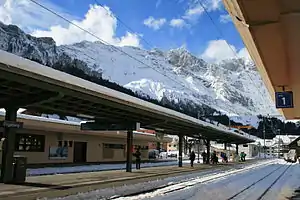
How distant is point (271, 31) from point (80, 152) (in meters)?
34.1

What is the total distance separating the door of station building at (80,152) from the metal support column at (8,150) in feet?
71.7

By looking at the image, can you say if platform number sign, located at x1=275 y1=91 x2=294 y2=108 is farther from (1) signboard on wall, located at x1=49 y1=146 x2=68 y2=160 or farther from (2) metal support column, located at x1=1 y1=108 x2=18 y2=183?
(1) signboard on wall, located at x1=49 y1=146 x2=68 y2=160

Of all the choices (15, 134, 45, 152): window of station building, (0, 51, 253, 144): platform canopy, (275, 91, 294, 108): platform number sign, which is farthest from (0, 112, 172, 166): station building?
(275, 91, 294, 108): platform number sign

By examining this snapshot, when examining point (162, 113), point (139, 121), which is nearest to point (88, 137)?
point (139, 121)

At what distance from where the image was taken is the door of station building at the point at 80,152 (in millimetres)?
39625

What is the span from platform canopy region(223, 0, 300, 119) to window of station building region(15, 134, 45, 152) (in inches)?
879

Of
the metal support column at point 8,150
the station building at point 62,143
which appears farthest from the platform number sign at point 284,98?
the station building at point 62,143

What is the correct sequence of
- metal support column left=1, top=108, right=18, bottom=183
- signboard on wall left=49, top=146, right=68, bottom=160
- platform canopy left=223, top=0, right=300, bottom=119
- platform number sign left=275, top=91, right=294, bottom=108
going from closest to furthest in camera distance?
platform canopy left=223, top=0, right=300, bottom=119
platform number sign left=275, top=91, right=294, bottom=108
metal support column left=1, top=108, right=18, bottom=183
signboard on wall left=49, top=146, right=68, bottom=160

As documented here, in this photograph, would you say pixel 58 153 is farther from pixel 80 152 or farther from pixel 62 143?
pixel 80 152

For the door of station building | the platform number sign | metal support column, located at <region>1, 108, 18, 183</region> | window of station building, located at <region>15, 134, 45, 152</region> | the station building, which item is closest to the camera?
the platform number sign

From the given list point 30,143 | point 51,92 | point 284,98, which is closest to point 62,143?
point 30,143

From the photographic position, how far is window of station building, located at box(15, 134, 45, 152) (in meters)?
30.8

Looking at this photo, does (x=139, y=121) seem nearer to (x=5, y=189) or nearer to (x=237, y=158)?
(x=5, y=189)

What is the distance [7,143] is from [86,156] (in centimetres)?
2395
